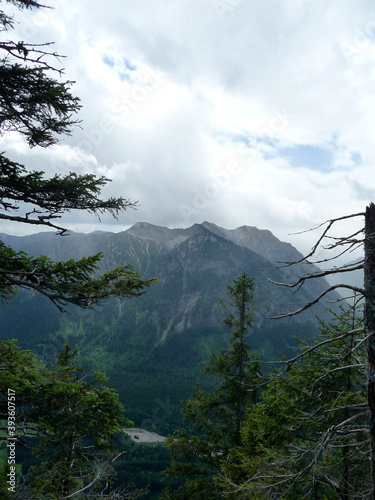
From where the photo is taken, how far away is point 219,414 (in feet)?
50.8

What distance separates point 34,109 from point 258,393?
17.3m

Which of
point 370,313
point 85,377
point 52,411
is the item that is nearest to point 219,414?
point 85,377

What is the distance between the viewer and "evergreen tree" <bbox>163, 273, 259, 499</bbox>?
1441cm

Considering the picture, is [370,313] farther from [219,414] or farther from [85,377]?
[219,414]

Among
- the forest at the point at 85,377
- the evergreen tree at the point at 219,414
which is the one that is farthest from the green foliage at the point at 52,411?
the evergreen tree at the point at 219,414

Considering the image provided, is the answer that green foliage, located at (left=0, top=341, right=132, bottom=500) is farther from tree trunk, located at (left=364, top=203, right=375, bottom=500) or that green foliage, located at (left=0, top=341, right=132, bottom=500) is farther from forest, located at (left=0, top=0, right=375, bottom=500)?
tree trunk, located at (left=364, top=203, right=375, bottom=500)

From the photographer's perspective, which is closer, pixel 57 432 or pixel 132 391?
pixel 57 432

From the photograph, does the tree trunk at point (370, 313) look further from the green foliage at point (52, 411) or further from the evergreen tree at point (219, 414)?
the evergreen tree at point (219, 414)

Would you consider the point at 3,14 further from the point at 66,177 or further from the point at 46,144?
the point at 66,177

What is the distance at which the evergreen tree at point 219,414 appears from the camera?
1441 cm

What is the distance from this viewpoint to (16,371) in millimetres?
5074

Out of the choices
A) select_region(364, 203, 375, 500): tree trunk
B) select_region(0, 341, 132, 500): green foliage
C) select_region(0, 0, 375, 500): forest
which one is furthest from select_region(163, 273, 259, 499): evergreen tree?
select_region(364, 203, 375, 500): tree trunk

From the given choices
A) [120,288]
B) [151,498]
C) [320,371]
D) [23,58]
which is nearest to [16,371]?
[120,288]

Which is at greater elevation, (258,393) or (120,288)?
(120,288)
